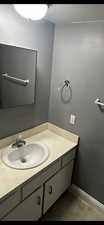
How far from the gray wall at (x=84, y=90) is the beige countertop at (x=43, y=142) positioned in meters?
0.13

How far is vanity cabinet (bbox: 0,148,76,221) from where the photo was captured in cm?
116

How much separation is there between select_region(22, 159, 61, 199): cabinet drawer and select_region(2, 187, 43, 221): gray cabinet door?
0.23ft

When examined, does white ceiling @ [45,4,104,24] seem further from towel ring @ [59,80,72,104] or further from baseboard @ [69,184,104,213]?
baseboard @ [69,184,104,213]

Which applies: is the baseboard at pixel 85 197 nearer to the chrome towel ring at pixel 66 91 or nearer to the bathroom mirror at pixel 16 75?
the chrome towel ring at pixel 66 91

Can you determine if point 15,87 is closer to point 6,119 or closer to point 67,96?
point 6,119

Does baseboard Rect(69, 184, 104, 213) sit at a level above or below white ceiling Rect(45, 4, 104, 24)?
below

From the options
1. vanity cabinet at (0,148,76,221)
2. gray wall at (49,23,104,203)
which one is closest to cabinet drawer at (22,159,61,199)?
vanity cabinet at (0,148,76,221)

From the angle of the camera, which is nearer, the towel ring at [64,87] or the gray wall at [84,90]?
the gray wall at [84,90]

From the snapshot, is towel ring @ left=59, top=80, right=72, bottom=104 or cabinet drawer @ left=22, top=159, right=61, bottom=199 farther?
towel ring @ left=59, top=80, right=72, bottom=104

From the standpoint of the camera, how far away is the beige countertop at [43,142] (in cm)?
116

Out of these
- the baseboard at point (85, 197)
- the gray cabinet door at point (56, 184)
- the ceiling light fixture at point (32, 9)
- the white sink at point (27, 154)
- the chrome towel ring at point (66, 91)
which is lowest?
the baseboard at point (85, 197)

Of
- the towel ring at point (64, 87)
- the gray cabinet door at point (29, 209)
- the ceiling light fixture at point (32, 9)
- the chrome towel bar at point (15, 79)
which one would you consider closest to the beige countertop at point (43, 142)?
the gray cabinet door at point (29, 209)

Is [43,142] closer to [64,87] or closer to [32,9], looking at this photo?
[64,87]

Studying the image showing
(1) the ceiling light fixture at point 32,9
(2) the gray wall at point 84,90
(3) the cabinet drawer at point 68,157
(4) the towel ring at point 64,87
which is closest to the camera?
(1) the ceiling light fixture at point 32,9
